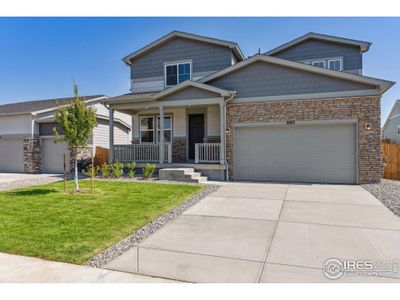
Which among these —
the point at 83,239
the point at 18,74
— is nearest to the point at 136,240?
the point at 83,239

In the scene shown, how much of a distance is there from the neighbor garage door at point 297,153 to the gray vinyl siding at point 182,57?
478 cm

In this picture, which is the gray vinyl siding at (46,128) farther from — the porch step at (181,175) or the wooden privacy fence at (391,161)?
the wooden privacy fence at (391,161)

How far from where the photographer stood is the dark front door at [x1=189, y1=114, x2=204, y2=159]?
1384 cm

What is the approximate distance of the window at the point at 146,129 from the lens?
1470cm

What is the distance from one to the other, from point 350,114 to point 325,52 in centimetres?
633

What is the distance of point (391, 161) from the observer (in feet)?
41.2

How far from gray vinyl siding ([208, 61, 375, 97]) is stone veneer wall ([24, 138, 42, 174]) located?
12327 millimetres

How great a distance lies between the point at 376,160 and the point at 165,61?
11.9 meters

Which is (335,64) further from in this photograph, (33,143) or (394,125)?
(33,143)

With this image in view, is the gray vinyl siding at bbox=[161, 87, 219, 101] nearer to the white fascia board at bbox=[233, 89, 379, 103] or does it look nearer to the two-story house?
the two-story house

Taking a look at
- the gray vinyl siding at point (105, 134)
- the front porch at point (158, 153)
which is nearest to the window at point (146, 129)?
the front porch at point (158, 153)

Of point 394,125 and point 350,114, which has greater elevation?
point 394,125

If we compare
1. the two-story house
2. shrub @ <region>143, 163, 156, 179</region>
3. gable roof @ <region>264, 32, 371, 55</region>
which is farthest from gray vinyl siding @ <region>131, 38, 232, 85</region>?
shrub @ <region>143, 163, 156, 179</region>

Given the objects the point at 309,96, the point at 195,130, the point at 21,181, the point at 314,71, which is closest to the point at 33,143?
the point at 21,181
